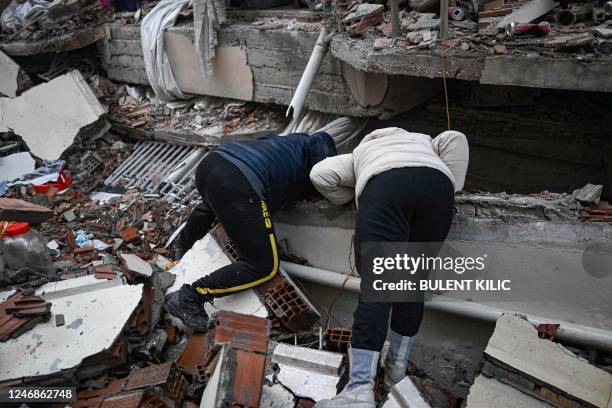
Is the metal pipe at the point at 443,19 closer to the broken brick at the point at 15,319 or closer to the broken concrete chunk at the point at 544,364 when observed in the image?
the broken concrete chunk at the point at 544,364

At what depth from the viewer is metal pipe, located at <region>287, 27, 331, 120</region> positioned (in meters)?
4.63

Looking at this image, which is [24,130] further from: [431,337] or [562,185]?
[562,185]

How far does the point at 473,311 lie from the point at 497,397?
688mm

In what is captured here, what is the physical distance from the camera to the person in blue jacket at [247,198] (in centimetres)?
346

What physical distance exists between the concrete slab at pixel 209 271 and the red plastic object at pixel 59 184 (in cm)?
284

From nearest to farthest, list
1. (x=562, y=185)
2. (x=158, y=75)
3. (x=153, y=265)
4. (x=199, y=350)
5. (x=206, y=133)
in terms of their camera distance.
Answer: (x=199, y=350) → (x=153, y=265) → (x=562, y=185) → (x=206, y=133) → (x=158, y=75)

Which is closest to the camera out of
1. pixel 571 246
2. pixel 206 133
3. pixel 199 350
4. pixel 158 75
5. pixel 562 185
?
pixel 571 246

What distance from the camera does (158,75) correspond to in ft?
22.7

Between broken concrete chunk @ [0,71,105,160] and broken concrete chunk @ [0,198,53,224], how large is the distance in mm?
2683

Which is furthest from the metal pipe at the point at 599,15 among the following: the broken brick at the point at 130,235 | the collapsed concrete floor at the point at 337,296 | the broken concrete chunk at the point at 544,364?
the broken brick at the point at 130,235

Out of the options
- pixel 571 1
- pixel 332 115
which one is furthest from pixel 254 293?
pixel 571 1

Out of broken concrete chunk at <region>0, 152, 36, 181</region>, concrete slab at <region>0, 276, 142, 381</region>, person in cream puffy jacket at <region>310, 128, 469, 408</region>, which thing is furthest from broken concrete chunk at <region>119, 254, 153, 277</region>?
broken concrete chunk at <region>0, 152, 36, 181</region>

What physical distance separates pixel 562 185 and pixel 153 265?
4.40 m

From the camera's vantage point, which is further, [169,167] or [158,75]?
[158,75]
